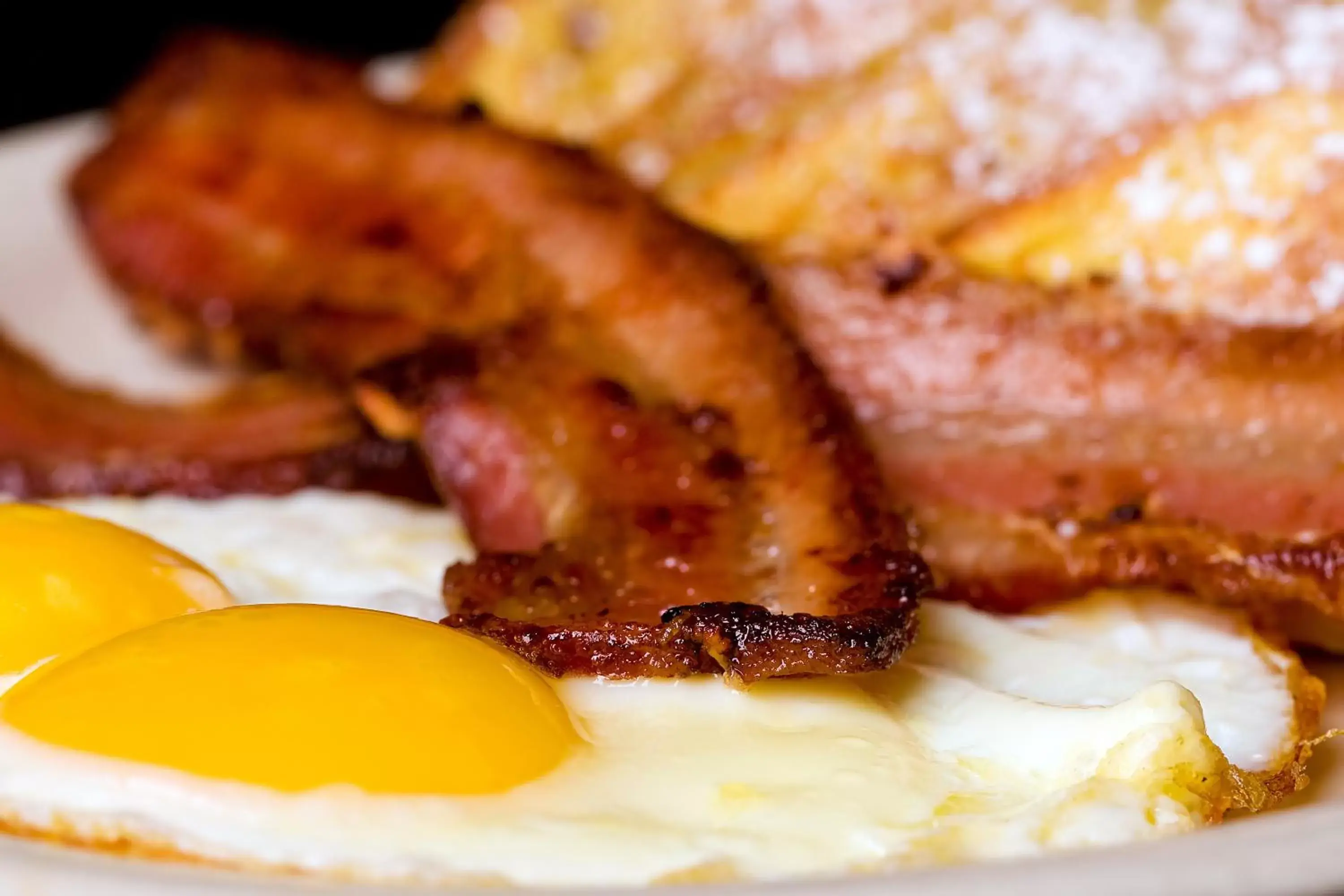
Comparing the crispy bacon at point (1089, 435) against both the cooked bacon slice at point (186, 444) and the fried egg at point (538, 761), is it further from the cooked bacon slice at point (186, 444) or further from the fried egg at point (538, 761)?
the cooked bacon slice at point (186, 444)

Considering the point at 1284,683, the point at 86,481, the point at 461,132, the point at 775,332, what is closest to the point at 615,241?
the point at 775,332

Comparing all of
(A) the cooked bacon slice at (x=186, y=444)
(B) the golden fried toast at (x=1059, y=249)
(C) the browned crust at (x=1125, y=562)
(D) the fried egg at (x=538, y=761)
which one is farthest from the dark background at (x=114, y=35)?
(D) the fried egg at (x=538, y=761)

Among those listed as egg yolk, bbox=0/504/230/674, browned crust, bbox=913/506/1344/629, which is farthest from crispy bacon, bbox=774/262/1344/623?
egg yolk, bbox=0/504/230/674

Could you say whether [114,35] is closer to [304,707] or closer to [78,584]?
[78,584]

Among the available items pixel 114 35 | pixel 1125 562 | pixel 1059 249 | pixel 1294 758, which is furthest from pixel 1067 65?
pixel 114 35

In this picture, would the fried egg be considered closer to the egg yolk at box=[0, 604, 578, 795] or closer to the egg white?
the egg yolk at box=[0, 604, 578, 795]

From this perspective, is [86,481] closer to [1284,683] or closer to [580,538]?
[580,538]
